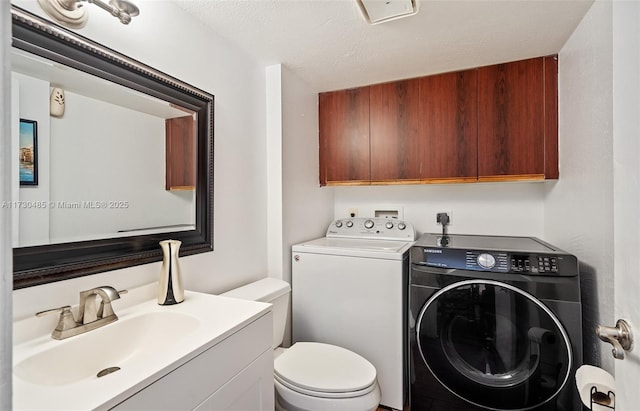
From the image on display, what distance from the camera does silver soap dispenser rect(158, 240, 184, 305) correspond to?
1.25 metres

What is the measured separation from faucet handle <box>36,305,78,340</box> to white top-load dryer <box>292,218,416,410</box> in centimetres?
127

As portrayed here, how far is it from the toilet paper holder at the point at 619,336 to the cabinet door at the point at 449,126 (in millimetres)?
1576

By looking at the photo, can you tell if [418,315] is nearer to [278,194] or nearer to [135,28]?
[278,194]

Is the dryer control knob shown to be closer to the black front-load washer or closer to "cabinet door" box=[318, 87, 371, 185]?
the black front-load washer

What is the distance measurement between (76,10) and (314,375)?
5.65 feet

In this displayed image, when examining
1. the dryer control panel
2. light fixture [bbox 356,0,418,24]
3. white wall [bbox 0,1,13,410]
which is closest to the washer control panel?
the dryer control panel

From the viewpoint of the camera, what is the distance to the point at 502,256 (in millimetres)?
1555

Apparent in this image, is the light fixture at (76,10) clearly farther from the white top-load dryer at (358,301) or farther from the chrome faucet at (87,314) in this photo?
the white top-load dryer at (358,301)

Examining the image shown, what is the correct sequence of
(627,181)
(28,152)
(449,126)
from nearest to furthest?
(627,181) → (28,152) → (449,126)

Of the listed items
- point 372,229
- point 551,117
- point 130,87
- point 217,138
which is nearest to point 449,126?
point 551,117

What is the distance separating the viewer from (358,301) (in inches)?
75.1

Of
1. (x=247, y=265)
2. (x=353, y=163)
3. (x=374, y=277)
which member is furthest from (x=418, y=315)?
(x=353, y=163)

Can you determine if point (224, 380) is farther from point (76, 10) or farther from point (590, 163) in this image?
point (590, 163)

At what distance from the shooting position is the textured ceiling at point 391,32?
4.70ft
